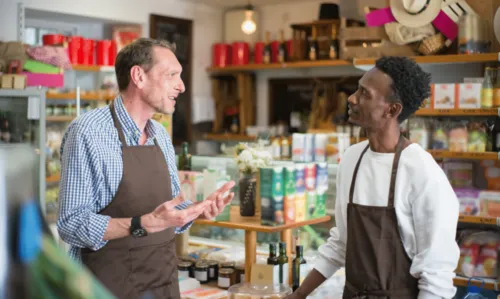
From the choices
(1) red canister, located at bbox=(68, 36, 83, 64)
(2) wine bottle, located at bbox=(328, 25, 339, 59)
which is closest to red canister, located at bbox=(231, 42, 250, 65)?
(2) wine bottle, located at bbox=(328, 25, 339, 59)

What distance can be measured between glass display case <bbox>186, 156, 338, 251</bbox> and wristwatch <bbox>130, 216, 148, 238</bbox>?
1.81 m

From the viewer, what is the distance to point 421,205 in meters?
2.24

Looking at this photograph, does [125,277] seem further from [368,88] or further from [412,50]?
[412,50]

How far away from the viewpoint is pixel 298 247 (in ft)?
12.1

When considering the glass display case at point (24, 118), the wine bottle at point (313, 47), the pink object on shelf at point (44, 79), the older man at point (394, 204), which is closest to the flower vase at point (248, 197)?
the older man at point (394, 204)

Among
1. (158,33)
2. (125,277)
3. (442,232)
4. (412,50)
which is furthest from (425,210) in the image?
(158,33)

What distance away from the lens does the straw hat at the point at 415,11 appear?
15.5 feet

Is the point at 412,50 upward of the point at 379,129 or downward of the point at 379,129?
upward

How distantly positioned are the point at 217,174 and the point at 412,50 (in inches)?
77.6

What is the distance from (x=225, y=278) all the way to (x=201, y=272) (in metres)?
0.18

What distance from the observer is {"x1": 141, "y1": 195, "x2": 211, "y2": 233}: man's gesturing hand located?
208 centimetres

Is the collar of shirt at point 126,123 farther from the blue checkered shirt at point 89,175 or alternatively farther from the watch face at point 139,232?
the watch face at point 139,232

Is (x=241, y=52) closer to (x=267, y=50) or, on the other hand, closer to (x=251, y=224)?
(x=267, y=50)

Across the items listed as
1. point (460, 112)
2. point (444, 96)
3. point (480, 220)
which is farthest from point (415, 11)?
point (480, 220)
